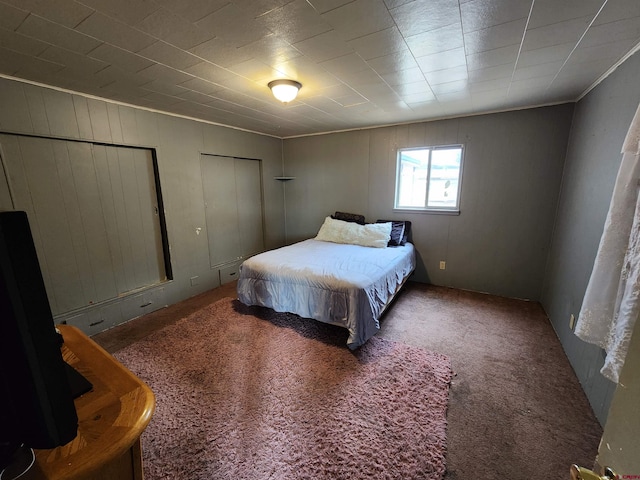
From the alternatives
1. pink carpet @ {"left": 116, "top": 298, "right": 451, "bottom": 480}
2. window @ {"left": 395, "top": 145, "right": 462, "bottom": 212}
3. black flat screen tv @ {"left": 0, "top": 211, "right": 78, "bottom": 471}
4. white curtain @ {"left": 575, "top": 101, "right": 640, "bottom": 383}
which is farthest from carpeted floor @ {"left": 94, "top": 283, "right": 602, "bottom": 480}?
black flat screen tv @ {"left": 0, "top": 211, "right": 78, "bottom": 471}

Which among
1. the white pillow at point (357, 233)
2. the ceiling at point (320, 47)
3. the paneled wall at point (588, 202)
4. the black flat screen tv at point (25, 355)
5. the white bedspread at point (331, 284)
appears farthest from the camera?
the white pillow at point (357, 233)

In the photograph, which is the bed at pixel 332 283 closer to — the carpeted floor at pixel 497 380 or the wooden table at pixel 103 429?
the carpeted floor at pixel 497 380

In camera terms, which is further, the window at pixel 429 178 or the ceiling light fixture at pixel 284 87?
the window at pixel 429 178

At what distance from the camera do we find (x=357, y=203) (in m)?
4.19

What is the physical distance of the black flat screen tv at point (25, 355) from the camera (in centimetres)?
48

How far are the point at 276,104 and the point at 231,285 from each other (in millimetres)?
2498

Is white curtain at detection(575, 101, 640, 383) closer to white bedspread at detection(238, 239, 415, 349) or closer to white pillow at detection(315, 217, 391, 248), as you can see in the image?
white bedspread at detection(238, 239, 415, 349)

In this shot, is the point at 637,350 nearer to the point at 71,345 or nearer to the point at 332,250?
the point at 71,345

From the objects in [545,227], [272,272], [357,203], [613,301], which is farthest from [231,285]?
[545,227]

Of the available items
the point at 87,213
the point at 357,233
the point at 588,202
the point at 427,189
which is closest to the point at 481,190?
the point at 427,189

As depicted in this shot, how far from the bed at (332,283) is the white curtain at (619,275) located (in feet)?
4.41

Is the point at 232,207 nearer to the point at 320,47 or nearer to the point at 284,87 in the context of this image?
the point at 284,87

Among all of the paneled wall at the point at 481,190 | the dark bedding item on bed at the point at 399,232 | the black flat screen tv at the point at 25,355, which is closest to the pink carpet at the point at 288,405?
the black flat screen tv at the point at 25,355

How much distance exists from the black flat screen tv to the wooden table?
6 centimetres
